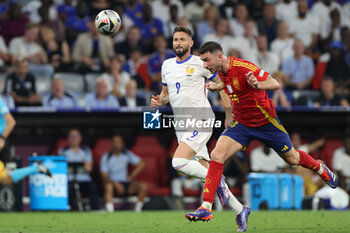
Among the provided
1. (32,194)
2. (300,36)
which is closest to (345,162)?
(300,36)

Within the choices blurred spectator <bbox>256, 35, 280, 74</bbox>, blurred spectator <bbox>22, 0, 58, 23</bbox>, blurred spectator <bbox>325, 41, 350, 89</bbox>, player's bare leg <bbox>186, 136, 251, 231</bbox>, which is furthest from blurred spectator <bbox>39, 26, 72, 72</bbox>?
player's bare leg <bbox>186, 136, 251, 231</bbox>

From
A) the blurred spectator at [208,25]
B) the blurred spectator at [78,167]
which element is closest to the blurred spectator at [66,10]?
the blurred spectator at [208,25]

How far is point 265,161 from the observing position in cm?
1471

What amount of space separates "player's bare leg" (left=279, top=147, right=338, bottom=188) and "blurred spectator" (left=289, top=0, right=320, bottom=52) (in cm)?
970

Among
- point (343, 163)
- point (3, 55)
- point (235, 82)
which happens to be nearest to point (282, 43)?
point (343, 163)

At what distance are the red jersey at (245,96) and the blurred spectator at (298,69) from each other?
27.2 ft

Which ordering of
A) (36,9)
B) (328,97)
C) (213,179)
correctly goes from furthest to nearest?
1. (36,9)
2. (328,97)
3. (213,179)

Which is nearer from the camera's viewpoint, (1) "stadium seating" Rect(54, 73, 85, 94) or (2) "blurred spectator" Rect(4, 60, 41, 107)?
(2) "blurred spectator" Rect(4, 60, 41, 107)

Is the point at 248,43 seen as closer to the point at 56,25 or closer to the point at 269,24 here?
the point at 269,24

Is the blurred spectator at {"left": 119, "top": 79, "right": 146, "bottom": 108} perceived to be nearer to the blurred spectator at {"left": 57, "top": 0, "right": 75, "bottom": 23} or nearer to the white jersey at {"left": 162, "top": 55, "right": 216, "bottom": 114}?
the blurred spectator at {"left": 57, "top": 0, "right": 75, "bottom": 23}

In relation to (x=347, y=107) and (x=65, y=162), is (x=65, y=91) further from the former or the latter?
(x=347, y=107)

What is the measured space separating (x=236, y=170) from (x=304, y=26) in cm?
Result: 526

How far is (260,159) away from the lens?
14734 millimetres

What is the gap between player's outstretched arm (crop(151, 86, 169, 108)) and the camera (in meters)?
8.75
